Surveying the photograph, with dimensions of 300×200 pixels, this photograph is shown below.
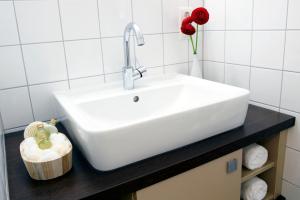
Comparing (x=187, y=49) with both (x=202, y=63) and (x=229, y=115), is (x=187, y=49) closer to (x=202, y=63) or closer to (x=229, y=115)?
(x=202, y=63)

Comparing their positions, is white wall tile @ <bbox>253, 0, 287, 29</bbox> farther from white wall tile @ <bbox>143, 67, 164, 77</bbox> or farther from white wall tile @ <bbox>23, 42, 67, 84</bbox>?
white wall tile @ <bbox>23, 42, 67, 84</bbox>

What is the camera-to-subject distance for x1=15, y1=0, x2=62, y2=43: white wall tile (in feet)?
3.14

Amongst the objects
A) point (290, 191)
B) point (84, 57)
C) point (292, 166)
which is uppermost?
point (84, 57)

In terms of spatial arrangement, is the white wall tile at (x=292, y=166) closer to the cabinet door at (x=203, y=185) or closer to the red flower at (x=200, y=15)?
the cabinet door at (x=203, y=185)

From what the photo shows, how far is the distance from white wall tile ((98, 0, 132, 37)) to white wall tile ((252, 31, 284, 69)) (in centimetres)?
58

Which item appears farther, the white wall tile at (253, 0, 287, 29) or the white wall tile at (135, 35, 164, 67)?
the white wall tile at (135, 35, 164, 67)

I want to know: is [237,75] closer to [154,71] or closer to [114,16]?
[154,71]

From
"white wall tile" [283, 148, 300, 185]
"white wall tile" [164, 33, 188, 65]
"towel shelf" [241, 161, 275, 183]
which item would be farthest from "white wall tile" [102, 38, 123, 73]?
"white wall tile" [283, 148, 300, 185]

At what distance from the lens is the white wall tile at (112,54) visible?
115 cm

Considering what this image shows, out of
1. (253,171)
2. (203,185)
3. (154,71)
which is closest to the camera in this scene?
(203,185)

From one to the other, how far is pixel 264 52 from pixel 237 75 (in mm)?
191

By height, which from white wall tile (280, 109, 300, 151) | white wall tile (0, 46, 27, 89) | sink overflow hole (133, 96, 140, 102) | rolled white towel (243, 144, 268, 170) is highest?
white wall tile (0, 46, 27, 89)

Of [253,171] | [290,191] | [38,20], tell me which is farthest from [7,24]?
[290,191]

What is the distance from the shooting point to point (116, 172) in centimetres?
75
